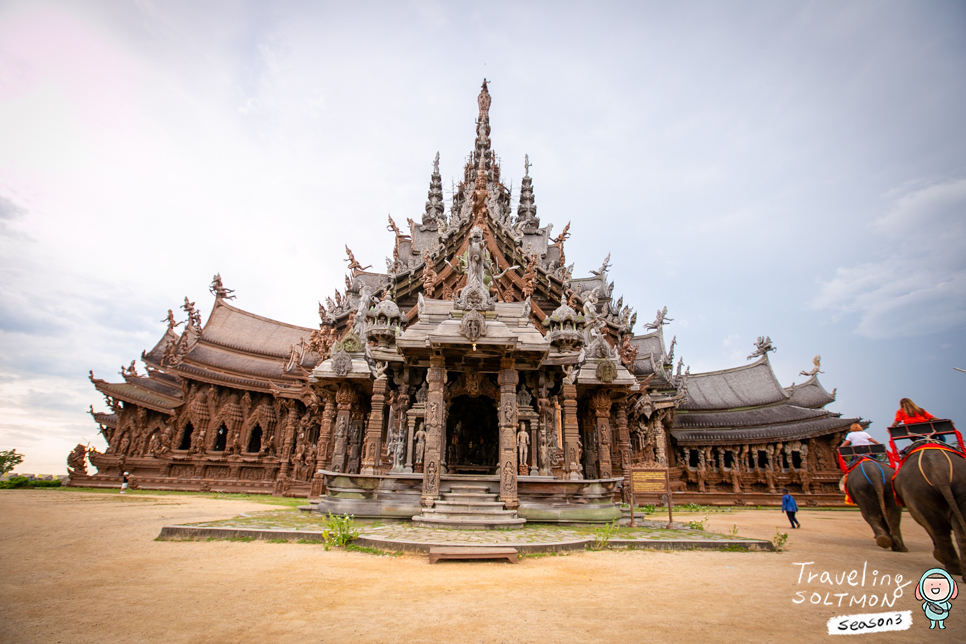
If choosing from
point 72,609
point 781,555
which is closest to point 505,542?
point 781,555

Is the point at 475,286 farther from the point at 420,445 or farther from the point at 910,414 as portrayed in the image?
the point at 910,414

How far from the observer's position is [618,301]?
22.2 meters

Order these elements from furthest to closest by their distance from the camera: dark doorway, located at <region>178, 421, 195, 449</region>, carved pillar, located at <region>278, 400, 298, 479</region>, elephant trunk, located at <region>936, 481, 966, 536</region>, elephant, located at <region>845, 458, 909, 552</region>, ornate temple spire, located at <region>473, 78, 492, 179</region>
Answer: ornate temple spire, located at <region>473, 78, 492, 179</region>
dark doorway, located at <region>178, 421, 195, 449</region>
carved pillar, located at <region>278, 400, 298, 479</region>
elephant, located at <region>845, 458, 909, 552</region>
elephant trunk, located at <region>936, 481, 966, 536</region>

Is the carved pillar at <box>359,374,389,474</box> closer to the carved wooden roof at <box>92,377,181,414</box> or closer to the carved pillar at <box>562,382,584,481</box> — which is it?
the carved pillar at <box>562,382,584,481</box>

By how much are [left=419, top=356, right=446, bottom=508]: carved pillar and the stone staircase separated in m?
0.23

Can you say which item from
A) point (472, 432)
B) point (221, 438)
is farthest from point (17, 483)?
point (472, 432)

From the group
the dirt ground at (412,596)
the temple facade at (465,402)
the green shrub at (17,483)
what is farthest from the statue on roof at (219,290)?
the dirt ground at (412,596)

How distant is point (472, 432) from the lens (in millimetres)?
13977

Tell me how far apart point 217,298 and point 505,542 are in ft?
96.0

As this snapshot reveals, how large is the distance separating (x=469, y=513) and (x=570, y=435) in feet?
11.9

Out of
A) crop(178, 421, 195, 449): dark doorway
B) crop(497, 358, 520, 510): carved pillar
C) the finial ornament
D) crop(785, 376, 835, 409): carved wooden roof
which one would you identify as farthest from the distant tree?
crop(785, 376, 835, 409): carved wooden roof

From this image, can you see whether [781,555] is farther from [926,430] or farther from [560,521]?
[560,521]

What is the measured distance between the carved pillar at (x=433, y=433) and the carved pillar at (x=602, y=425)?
17.2ft

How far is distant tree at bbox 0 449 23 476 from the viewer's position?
999 inches
